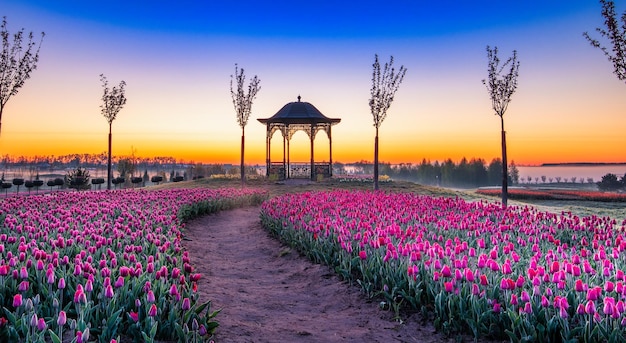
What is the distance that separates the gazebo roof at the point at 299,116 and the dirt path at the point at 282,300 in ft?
63.1

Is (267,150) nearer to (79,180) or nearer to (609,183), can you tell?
(79,180)

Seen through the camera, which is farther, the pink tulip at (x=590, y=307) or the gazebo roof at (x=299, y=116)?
the gazebo roof at (x=299, y=116)

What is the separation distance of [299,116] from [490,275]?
25.2 m

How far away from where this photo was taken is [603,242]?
748 centimetres

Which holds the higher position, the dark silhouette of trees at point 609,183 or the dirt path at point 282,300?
the dark silhouette of trees at point 609,183

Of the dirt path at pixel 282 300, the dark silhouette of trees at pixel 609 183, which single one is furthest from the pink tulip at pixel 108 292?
the dark silhouette of trees at pixel 609 183

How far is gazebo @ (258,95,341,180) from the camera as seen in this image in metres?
29.6

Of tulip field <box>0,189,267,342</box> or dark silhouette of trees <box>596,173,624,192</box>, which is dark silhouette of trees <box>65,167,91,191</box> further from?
dark silhouette of trees <box>596,173,624,192</box>

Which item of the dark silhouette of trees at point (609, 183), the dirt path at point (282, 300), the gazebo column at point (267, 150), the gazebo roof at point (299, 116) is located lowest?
the dirt path at point (282, 300)

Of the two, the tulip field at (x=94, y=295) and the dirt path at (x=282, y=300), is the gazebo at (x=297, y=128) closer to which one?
the dirt path at (x=282, y=300)

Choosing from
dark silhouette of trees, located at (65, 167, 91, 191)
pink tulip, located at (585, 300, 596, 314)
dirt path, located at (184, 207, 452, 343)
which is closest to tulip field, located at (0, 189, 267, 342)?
dirt path, located at (184, 207, 452, 343)

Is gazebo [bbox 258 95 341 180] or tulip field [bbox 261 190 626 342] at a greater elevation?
gazebo [bbox 258 95 341 180]

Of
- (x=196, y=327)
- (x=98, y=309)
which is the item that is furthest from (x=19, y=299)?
(x=196, y=327)

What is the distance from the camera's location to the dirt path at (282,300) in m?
4.83
